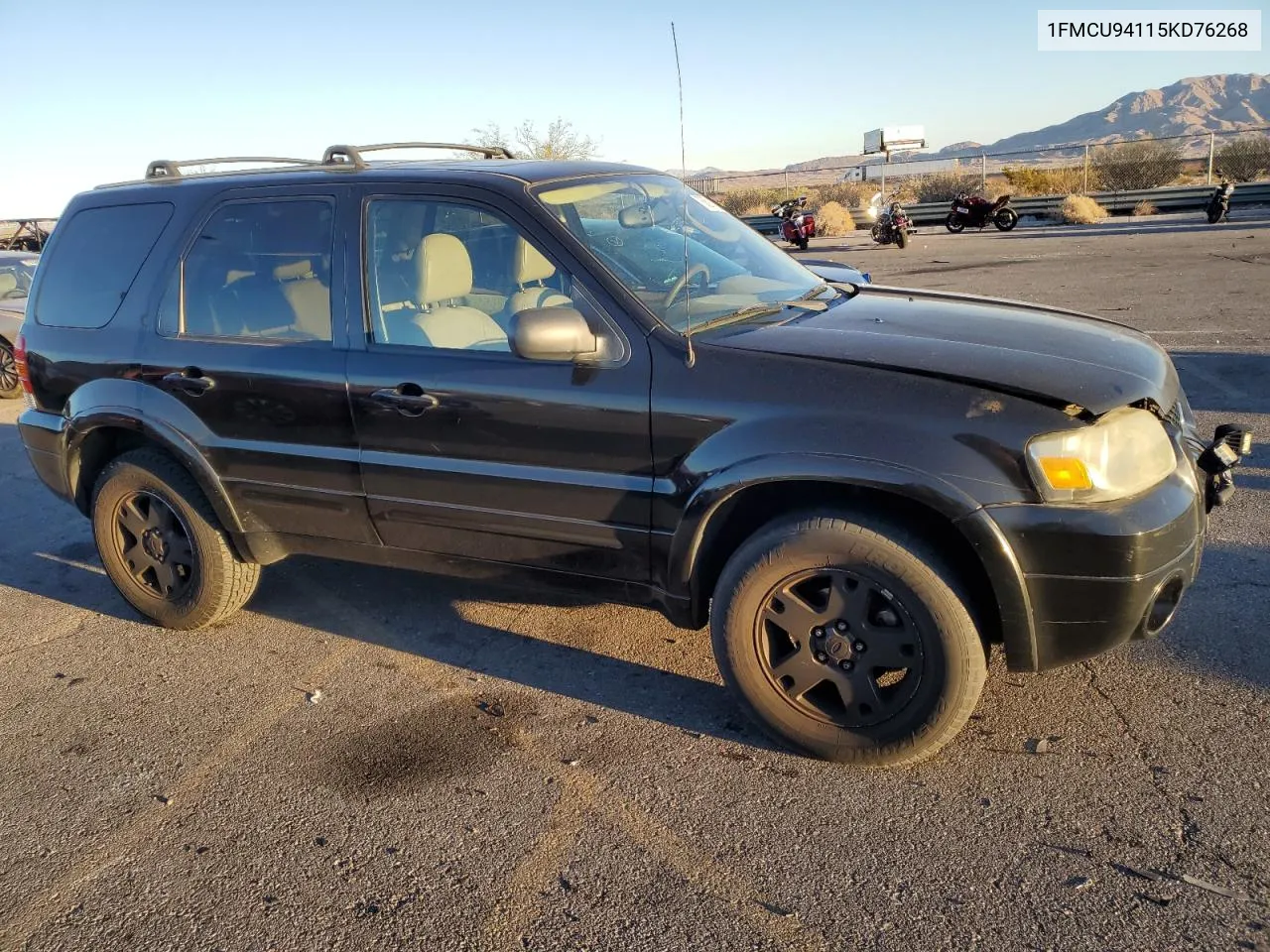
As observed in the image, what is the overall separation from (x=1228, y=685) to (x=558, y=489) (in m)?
2.37

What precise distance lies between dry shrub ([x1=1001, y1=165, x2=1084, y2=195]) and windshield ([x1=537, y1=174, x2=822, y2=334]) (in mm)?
30733

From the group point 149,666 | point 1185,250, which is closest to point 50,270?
point 149,666

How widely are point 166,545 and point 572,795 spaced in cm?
238

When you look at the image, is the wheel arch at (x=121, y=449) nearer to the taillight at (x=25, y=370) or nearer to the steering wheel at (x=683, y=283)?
the taillight at (x=25, y=370)

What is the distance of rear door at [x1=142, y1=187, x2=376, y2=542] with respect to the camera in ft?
12.0

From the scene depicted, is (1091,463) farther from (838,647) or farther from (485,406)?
(485,406)

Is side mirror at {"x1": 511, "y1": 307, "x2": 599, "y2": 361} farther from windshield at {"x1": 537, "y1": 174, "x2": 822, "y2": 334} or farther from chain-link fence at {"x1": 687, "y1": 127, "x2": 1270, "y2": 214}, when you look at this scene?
chain-link fence at {"x1": 687, "y1": 127, "x2": 1270, "y2": 214}

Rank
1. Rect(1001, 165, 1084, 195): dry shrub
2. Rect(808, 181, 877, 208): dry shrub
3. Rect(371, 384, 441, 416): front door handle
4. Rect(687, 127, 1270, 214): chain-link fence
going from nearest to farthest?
Rect(371, 384, 441, 416): front door handle < Rect(687, 127, 1270, 214): chain-link fence < Rect(1001, 165, 1084, 195): dry shrub < Rect(808, 181, 877, 208): dry shrub

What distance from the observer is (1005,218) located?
2270 centimetres

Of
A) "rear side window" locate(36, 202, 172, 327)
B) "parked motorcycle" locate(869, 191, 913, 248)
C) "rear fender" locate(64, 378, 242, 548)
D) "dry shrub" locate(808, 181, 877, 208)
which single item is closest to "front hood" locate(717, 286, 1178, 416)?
"rear fender" locate(64, 378, 242, 548)

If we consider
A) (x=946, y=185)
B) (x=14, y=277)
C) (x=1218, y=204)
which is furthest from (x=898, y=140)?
(x=14, y=277)

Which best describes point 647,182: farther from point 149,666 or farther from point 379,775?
point 149,666

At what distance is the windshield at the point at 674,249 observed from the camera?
10.9 ft

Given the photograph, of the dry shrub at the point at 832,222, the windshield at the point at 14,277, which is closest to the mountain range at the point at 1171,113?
the dry shrub at the point at 832,222
